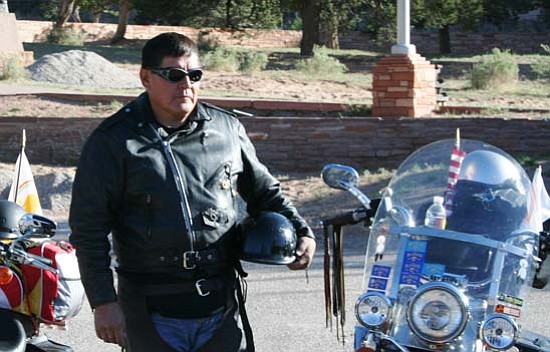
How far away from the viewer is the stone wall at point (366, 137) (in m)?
14.5

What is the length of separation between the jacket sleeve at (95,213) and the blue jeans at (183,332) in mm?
220

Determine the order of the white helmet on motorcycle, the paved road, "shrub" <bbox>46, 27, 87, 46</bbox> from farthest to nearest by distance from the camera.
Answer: "shrub" <bbox>46, 27, 87, 46</bbox>, the paved road, the white helmet on motorcycle

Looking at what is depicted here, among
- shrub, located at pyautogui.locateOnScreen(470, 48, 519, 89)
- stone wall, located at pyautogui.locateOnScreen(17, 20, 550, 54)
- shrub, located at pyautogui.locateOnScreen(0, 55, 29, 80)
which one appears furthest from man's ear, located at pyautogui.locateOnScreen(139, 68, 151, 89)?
stone wall, located at pyautogui.locateOnScreen(17, 20, 550, 54)

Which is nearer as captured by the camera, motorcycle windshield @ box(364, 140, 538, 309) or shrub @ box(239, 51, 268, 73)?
motorcycle windshield @ box(364, 140, 538, 309)

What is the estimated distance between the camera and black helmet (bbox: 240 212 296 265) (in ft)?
12.8

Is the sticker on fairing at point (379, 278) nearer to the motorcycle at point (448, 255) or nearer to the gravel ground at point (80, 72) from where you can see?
the motorcycle at point (448, 255)

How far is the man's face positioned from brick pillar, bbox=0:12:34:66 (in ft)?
71.7

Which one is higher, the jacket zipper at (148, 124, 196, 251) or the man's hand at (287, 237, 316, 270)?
the jacket zipper at (148, 124, 196, 251)

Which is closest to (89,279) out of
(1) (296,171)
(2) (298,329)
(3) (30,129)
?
(2) (298,329)

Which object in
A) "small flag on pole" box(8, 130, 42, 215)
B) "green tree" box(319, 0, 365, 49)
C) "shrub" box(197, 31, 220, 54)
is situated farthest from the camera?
"shrub" box(197, 31, 220, 54)

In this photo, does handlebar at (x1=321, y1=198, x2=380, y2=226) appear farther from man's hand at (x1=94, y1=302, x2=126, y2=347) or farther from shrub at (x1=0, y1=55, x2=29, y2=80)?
shrub at (x1=0, y1=55, x2=29, y2=80)

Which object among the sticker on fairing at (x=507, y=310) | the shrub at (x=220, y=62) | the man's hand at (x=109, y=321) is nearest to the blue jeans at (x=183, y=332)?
the man's hand at (x=109, y=321)

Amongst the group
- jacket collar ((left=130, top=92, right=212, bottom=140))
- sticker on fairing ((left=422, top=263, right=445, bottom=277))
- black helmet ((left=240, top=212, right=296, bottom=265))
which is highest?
jacket collar ((left=130, top=92, right=212, bottom=140))

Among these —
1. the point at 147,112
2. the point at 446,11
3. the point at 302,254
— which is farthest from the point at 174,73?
the point at 446,11
